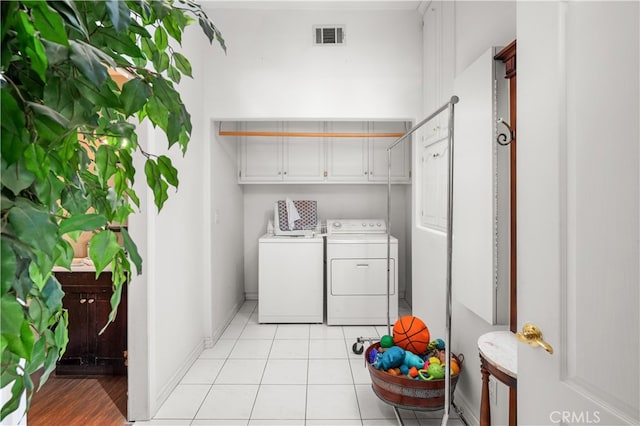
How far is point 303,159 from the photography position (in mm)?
3943

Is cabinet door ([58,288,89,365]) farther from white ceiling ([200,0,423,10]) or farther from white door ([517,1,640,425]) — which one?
white door ([517,1,640,425])

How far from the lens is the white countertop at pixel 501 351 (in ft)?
4.06

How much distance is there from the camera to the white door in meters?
0.65

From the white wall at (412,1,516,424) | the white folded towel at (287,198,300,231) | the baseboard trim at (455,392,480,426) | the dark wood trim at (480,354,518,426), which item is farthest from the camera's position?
the white folded towel at (287,198,300,231)

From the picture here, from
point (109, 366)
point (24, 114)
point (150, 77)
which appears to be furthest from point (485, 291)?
point (109, 366)

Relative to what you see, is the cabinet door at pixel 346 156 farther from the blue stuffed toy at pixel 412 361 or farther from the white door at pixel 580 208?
the white door at pixel 580 208

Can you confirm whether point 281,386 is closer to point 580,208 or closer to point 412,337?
point 412,337

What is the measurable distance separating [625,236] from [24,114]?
3.19ft

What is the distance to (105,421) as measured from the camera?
6.37 ft

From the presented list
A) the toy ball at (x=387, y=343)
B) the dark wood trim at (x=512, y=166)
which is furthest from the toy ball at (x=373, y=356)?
the dark wood trim at (x=512, y=166)

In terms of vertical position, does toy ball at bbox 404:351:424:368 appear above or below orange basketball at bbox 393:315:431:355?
below

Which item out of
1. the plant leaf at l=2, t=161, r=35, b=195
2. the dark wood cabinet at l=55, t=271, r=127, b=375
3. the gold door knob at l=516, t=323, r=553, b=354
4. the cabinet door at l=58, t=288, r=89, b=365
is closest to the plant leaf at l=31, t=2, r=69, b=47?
the plant leaf at l=2, t=161, r=35, b=195

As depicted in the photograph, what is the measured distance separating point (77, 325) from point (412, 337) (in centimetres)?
231

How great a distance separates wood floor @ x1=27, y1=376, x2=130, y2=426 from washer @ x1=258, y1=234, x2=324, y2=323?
4.78 ft
